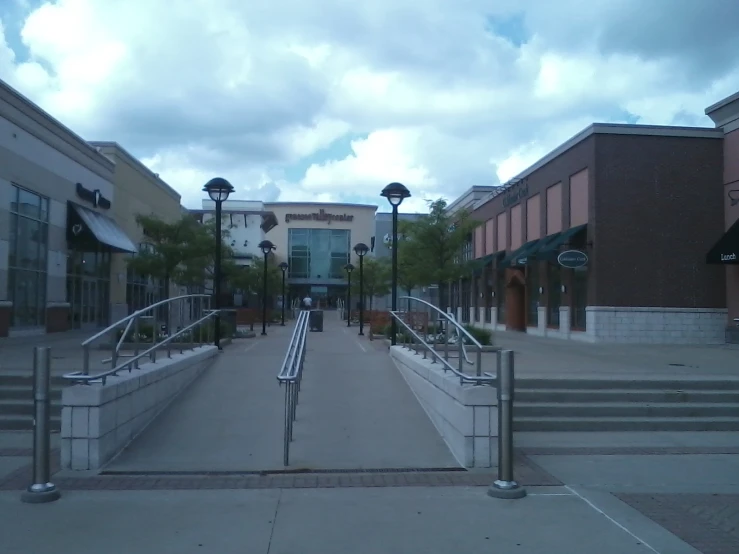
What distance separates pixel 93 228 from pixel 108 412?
21.6 meters

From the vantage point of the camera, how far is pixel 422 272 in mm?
24266

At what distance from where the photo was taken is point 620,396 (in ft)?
37.0

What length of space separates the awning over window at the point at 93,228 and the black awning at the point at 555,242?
15970mm

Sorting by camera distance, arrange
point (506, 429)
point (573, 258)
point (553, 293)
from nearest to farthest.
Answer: point (506, 429) → point (573, 258) → point (553, 293)

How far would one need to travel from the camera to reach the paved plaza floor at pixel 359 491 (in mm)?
6004

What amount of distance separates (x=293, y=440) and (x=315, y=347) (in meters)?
9.57

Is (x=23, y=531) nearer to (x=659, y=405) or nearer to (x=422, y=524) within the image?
(x=422, y=524)

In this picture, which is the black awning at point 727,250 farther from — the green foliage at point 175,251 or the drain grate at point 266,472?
the drain grate at point 266,472

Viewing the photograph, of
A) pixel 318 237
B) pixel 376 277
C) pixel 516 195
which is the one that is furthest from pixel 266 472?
pixel 318 237

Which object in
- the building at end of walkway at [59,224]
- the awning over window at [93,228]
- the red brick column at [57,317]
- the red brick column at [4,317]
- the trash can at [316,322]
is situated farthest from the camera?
the trash can at [316,322]

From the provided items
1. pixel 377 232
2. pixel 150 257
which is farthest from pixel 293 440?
pixel 377 232

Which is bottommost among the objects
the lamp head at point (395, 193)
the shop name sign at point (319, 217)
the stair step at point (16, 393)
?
the stair step at point (16, 393)

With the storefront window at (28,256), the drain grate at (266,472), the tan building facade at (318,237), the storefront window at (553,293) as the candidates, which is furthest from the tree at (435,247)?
the tan building facade at (318,237)

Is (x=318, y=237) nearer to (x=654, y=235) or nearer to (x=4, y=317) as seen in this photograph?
(x=4, y=317)
